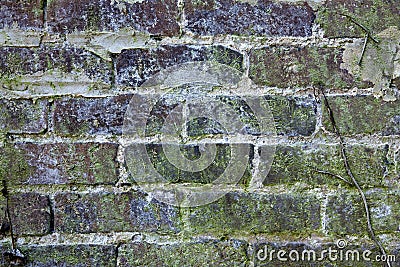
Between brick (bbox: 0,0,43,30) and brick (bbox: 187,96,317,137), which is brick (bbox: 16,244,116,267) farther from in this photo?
brick (bbox: 0,0,43,30)

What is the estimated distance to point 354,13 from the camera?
802 mm

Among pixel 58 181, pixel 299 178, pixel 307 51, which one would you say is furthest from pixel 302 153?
pixel 58 181

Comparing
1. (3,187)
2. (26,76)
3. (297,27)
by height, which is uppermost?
(297,27)

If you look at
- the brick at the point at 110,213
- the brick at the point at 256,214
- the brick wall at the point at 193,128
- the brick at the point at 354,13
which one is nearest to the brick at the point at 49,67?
the brick wall at the point at 193,128

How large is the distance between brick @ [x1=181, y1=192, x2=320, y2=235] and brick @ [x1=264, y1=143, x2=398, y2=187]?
4cm

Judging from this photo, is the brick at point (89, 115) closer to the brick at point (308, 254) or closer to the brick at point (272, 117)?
the brick at point (272, 117)

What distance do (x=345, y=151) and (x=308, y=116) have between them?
99 mm

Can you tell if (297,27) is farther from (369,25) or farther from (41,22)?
(41,22)

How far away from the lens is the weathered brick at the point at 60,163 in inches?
31.5

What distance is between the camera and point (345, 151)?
82 centimetres

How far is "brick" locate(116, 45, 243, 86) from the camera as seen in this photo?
0.79 metres

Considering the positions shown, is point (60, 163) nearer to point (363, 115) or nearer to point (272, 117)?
point (272, 117)

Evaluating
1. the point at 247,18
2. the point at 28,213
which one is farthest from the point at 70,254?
the point at 247,18

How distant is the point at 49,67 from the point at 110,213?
294mm
